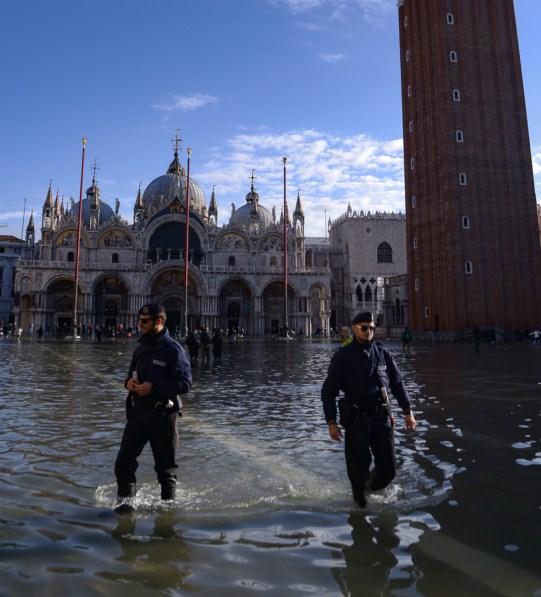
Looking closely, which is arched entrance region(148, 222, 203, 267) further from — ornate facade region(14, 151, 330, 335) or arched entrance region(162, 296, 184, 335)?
arched entrance region(162, 296, 184, 335)

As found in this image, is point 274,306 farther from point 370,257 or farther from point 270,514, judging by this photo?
point 270,514

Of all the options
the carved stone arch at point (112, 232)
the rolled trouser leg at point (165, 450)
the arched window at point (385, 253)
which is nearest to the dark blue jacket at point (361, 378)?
the rolled trouser leg at point (165, 450)

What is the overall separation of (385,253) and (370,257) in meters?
2.29

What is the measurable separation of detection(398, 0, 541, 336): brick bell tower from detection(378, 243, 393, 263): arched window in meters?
26.4

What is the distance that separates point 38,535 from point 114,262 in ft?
178

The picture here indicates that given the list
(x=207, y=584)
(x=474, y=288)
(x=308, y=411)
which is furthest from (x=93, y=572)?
(x=474, y=288)

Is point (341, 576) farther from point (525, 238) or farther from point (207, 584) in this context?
point (525, 238)

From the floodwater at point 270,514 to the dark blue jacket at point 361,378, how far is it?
31.8 inches

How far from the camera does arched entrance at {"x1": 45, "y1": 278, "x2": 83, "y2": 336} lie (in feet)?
171

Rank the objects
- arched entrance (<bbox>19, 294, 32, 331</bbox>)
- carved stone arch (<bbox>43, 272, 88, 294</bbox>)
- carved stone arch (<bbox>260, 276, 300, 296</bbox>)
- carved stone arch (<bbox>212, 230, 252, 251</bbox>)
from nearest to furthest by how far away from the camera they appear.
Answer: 1. carved stone arch (<bbox>43, 272, 88, 294</bbox>)
2. arched entrance (<bbox>19, 294, 32, 331</bbox>)
3. carved stone arch (<bbox>260, 276, 300, 296</bbox>)
4. carved stone arch (<bbox>212, 230, 252, 251</bbox>)

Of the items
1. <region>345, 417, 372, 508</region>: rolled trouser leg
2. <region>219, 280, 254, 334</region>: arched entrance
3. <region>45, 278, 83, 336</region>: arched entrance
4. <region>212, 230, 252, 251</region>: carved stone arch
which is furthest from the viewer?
<region>212, 230, 252, 251</region>: carved stone arch

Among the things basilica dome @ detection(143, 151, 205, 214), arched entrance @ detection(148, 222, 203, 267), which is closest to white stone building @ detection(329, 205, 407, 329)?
basilica dome @ detection(143, 151, 205, 214)

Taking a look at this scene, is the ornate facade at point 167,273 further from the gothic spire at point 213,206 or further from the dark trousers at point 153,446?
the dark trousers at point 153,446

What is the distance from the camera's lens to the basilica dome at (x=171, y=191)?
2296 inches
